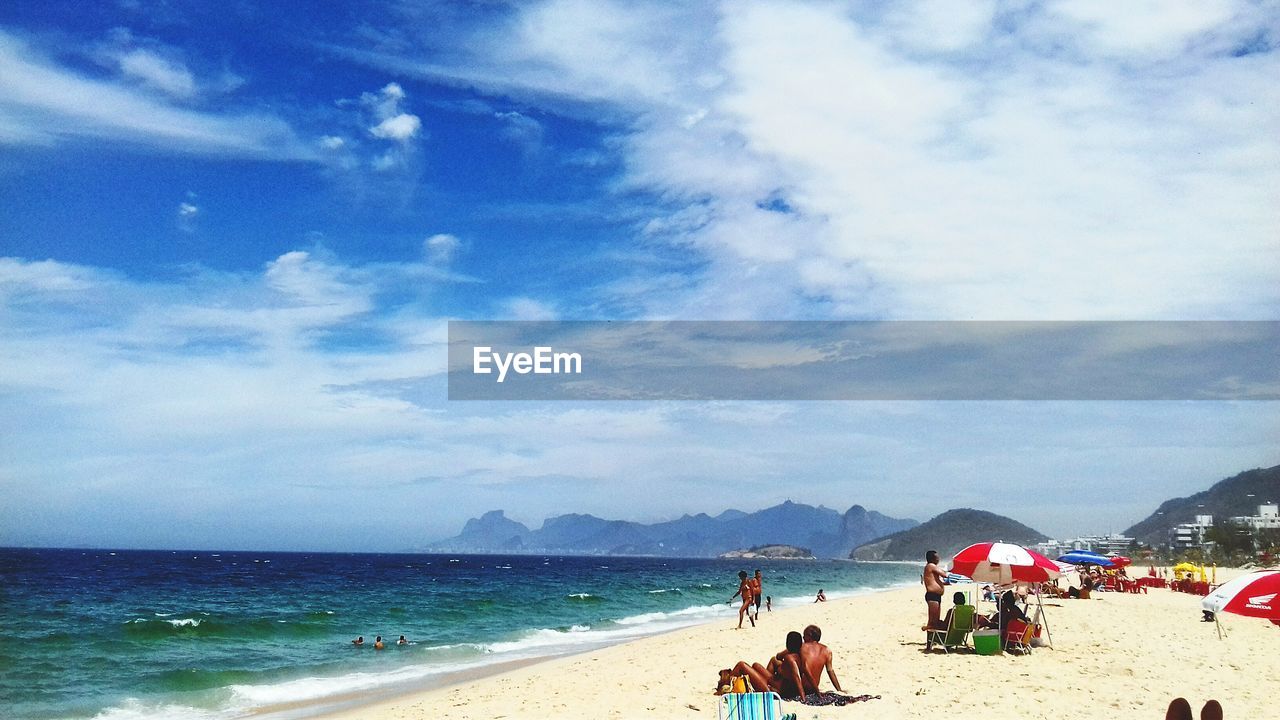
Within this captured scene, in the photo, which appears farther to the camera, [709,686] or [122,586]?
[122,586]

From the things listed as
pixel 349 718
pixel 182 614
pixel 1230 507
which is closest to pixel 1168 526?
pixel 1230 507

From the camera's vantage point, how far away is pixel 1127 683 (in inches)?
435

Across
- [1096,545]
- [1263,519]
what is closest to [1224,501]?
[1263,519]

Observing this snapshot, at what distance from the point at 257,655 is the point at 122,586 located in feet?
132

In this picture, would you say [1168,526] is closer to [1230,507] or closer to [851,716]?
[1230,507]

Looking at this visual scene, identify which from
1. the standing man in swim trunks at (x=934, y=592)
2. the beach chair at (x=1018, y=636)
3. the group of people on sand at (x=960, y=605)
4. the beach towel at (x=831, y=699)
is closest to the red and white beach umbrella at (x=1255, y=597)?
the beach towel at (x=831, y=699)

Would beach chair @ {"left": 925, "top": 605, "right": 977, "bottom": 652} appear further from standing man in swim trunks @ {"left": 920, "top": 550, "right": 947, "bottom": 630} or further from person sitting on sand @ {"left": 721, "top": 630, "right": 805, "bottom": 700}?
person sitting on sand @ {"left": 721, "top": 630, "right": 805, "bottom": 700}

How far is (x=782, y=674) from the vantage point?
10508 mm

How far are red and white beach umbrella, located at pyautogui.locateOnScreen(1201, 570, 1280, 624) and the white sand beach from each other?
2.83m

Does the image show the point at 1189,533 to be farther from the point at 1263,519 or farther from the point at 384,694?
the point at 384,694

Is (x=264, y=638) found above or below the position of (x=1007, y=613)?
below

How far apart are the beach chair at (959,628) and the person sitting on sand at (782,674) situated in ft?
13.2

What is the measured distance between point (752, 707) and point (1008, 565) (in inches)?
244

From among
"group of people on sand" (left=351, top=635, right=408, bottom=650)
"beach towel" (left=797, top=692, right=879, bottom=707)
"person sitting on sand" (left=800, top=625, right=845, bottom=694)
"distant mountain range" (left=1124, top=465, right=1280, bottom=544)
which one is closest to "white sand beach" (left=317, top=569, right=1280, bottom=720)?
"beach towel" (left=797, top=692, right=879, bottom=707)
